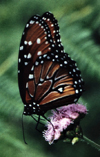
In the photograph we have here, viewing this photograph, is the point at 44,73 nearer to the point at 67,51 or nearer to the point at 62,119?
the point at 62,119

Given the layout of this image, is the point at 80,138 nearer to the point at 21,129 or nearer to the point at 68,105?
the point at 68,105

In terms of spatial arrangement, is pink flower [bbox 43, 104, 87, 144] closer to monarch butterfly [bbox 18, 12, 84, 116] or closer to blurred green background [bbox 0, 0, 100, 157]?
monarch butterfly [bbox 18, 12, 84, 116]

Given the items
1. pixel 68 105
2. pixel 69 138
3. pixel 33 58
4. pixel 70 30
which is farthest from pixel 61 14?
pixel 69 138

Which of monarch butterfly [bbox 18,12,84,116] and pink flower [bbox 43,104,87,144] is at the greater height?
monarch butterfly [bbox 18,12,84,116]

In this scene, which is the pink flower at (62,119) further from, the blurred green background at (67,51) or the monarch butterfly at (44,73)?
the blurred green background at (67,51)

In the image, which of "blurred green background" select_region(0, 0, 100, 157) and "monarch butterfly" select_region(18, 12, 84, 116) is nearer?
"monarch butterfly" select_region(18, 12, 84, 116)

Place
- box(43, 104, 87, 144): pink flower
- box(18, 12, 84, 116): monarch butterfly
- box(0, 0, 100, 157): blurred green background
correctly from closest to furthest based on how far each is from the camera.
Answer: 1. box(43, 104, 87, 144): pink flower
2. box(18, 12, 84, 116): monarch butterfly
3. box(0, 0, 100, 157): blurred green background

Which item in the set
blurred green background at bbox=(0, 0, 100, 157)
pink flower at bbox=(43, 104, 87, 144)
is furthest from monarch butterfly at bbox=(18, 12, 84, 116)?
blurred green background at bbox=(0, 0, 100, 157)
